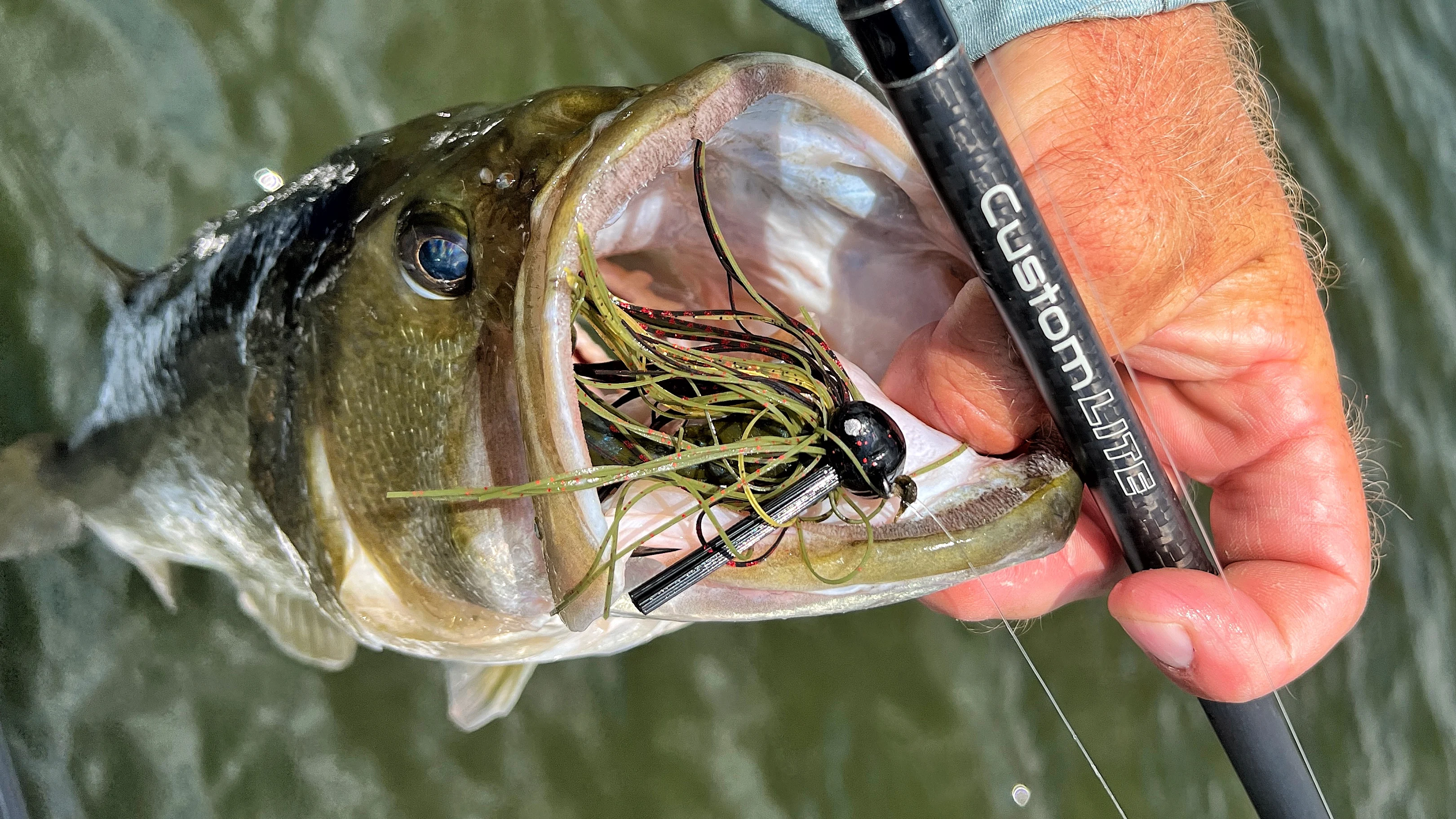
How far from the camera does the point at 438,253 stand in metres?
1.08

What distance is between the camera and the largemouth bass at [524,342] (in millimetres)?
988

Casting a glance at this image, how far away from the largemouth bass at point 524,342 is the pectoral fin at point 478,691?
38 centimetres

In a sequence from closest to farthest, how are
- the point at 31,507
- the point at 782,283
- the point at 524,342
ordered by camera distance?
the point at 524,342
the point at 782,283
the point at 31,507

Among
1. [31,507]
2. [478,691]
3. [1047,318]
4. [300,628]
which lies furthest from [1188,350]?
[31,507]

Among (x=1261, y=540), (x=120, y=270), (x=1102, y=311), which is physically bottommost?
(x=1261, y=540)

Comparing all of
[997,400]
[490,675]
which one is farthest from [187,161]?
[997,400]

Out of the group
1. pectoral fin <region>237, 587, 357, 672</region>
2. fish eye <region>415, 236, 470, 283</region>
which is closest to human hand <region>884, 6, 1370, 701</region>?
fish eye <region>415, 236, 470, 283</region>

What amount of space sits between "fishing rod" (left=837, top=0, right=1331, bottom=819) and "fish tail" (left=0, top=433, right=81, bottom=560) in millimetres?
1747

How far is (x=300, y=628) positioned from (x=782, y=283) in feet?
4.07

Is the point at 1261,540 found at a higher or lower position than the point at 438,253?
lower

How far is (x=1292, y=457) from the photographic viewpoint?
1.54 m

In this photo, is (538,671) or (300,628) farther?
(538,671)

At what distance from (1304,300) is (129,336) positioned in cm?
203

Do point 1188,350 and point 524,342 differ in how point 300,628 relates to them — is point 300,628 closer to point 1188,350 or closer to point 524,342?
point 524,342
